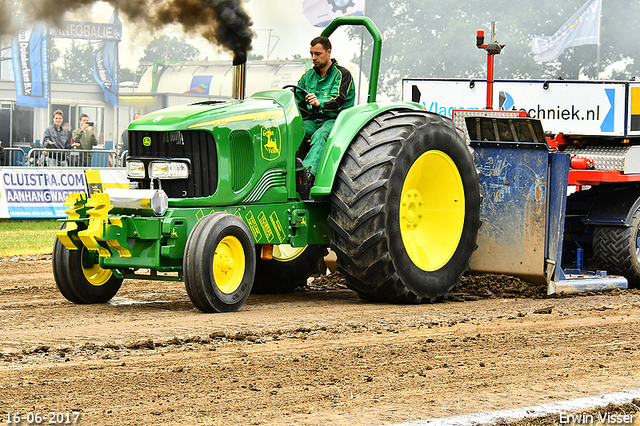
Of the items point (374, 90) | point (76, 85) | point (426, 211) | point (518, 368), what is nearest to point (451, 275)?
point (426, 211)

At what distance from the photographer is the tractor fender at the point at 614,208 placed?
8500 millimetres

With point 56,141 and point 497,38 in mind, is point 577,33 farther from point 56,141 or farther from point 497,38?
point 497,38

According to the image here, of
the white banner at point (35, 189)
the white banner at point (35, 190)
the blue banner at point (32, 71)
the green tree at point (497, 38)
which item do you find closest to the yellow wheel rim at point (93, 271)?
the white banner at point (35, 189)

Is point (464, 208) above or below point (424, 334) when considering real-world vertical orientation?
above

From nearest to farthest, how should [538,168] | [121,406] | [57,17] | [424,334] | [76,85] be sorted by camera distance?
[121,406]
[424,334]
[57,17]
[538,168]
[76,85]

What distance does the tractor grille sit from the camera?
21.4 feet

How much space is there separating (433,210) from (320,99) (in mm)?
1376

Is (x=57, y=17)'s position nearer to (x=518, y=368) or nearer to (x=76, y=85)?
(x=518, y=368)

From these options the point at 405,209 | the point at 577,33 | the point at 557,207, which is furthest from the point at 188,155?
the point at 577,33

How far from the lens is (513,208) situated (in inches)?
310

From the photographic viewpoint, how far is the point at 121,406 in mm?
3932

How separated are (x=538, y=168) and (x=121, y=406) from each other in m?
4.88

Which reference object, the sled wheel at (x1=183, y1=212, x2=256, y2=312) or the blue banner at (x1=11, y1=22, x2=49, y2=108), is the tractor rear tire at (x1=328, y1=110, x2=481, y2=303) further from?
the blue banner at (x1=11, y1=22, x2=49, y2=108)

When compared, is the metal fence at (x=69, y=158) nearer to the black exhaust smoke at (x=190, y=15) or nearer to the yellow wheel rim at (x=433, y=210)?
the black exhaust smoke at (x=190, y=15)
